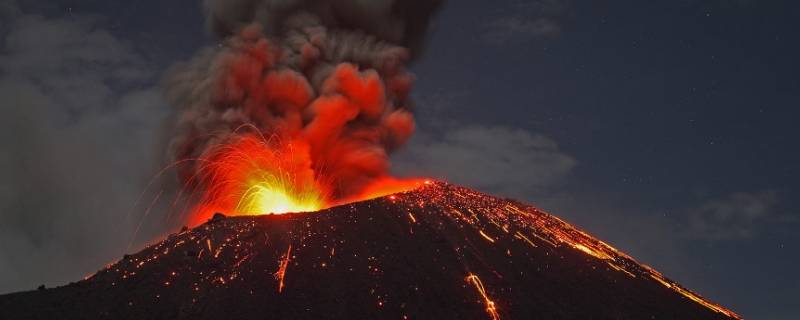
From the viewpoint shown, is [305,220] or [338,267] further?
→ [305,220]

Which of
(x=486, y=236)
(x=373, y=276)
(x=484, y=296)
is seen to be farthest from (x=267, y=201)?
(x=484, y=296)

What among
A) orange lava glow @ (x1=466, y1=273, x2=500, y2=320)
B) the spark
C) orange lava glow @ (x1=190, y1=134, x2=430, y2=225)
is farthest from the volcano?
orange lava glow @ (x1=190, y1=134, x2=430, y2=225)

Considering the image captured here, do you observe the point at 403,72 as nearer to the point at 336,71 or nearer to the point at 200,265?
the point at 336,71

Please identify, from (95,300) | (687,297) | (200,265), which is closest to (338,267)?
(200,265)

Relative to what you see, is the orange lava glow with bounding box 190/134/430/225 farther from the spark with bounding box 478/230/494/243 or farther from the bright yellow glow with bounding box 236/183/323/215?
the spark with bounding box 478/230/494/243

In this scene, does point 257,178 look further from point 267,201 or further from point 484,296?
point 484,296

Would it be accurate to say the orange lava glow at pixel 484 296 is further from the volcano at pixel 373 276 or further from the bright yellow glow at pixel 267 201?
the bright yellow glow at pixel 267 201

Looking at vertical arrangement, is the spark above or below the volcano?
above

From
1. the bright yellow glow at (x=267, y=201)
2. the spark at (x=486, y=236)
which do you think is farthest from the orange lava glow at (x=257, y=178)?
the spark at (x=486, y=236)
